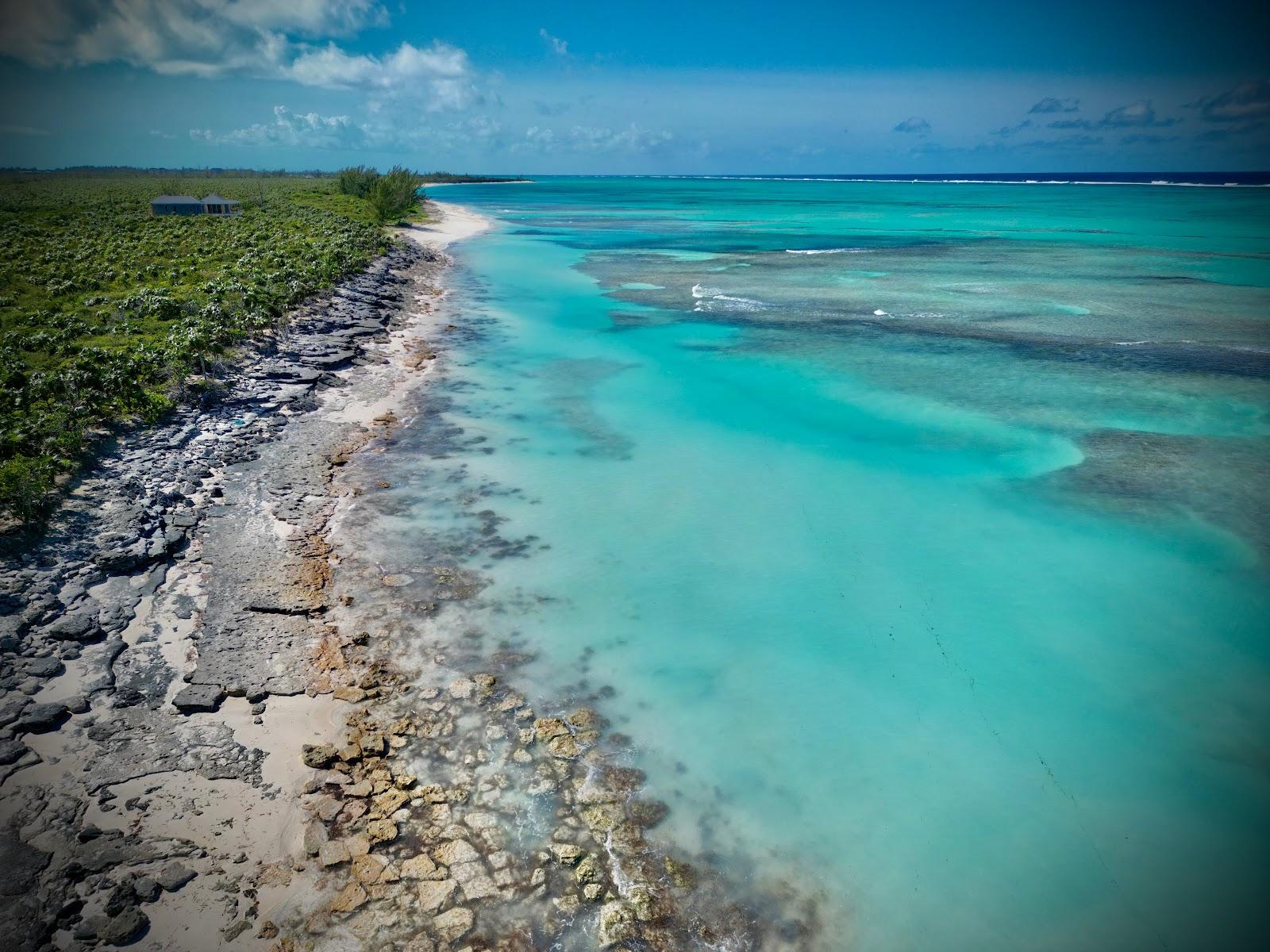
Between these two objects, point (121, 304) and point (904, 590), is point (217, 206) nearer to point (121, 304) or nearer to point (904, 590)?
point (121, 304)

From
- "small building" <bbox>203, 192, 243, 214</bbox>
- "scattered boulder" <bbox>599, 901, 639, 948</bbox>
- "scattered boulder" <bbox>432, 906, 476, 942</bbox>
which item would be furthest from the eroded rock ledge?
"small building" <bbox>203, 192, 243, 214</bbox>

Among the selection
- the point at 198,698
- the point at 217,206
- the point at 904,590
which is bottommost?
the point at 904,590

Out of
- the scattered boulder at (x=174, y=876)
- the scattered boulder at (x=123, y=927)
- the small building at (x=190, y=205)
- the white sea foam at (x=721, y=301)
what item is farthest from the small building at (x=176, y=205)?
the scattered boulder at (x=123, y=927)

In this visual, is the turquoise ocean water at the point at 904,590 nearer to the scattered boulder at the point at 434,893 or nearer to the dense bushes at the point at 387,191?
the scattered boulder at the point at 434,893

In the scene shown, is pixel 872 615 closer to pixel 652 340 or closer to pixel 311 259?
pixel 652 340

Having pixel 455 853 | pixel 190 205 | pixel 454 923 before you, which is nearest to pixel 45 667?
pixel 455 853
